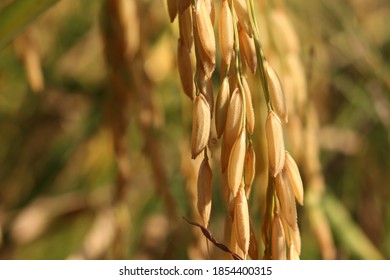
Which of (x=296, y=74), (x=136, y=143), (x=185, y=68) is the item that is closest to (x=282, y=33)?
(x=296, y=74)

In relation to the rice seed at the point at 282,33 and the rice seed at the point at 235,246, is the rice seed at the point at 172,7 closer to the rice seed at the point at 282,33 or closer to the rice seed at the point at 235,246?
the rice seed at the point at 235,246

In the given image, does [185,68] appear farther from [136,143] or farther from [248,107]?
[136,143]

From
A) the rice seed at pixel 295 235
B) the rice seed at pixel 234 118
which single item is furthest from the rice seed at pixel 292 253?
the rice seed at pixel 234 118

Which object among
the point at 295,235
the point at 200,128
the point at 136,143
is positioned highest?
the point at 200,128

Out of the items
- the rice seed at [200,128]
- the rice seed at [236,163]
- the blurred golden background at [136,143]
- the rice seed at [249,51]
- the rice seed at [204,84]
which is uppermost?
the rice seed at [249,51]

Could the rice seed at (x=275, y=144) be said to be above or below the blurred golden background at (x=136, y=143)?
above

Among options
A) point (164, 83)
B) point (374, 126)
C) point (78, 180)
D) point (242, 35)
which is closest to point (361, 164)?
point (374, 126)
